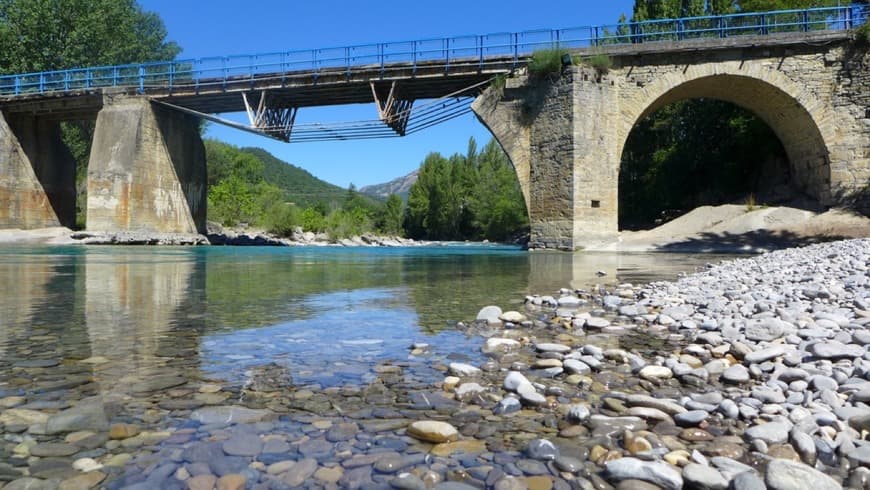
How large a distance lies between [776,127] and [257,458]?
2168cm

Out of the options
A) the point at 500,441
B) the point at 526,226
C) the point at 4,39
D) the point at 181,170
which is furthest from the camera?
the point at 526,226

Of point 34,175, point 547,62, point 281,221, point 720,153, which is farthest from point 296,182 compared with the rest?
point 547,62

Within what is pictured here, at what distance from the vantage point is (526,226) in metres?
44.1

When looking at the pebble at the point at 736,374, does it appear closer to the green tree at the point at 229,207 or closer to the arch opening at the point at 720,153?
the arch opening at the point at 720,153

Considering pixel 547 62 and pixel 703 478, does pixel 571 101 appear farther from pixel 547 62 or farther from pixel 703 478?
pixel 703 478

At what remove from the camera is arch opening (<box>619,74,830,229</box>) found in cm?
1702

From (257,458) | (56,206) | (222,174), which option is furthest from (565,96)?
(222,174)

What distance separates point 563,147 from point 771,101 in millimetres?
7181

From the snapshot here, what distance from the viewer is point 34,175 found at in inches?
930

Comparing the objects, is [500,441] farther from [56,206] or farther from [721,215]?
[56,206]

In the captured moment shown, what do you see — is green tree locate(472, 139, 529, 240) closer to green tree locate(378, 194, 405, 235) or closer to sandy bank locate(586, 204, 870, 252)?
green tree locate(378, 194, 405, 235)

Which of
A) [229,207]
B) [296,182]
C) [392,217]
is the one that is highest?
[296,182]

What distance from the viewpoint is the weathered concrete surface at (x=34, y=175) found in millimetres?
22547

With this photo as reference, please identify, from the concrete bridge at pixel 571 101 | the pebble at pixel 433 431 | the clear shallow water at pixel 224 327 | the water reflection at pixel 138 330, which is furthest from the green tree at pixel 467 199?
the pebble at pixel 433 431
